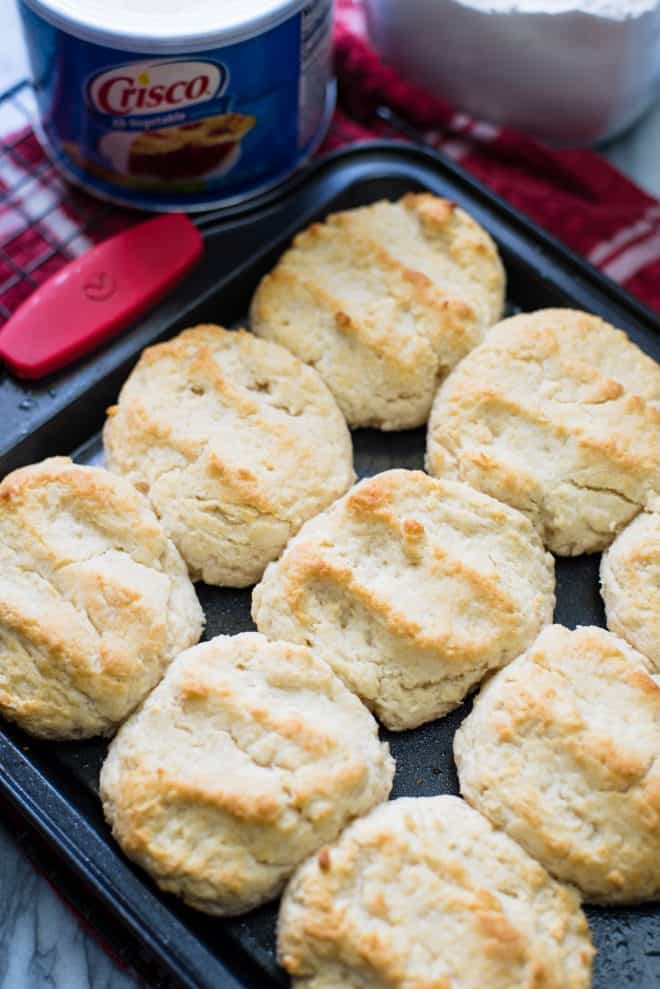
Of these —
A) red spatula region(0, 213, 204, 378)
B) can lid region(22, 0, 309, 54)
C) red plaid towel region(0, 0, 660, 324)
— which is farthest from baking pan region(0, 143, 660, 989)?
can lid region(22, 0, 309, 54)

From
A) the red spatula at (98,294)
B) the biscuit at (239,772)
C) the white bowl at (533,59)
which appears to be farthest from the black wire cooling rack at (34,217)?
the biscuit at (239,772)

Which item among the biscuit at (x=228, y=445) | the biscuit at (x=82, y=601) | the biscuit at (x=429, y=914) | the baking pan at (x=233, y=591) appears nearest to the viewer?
the biscuit at (x=429, y=914)

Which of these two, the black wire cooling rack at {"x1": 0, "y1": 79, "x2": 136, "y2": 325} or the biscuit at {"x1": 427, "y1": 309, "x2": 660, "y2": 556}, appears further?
the black wire cooling rack at {"x1": 0, "y1": 79, "x2": 136, "y2": 325}

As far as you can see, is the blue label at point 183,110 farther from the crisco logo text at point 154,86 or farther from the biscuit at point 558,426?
the biscuit at point 558,426

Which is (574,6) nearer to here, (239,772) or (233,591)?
(233,591)

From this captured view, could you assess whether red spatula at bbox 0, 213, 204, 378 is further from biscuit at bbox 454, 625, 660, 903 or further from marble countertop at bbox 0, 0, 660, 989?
biscuit at bbox 454, 625, 660, 903
